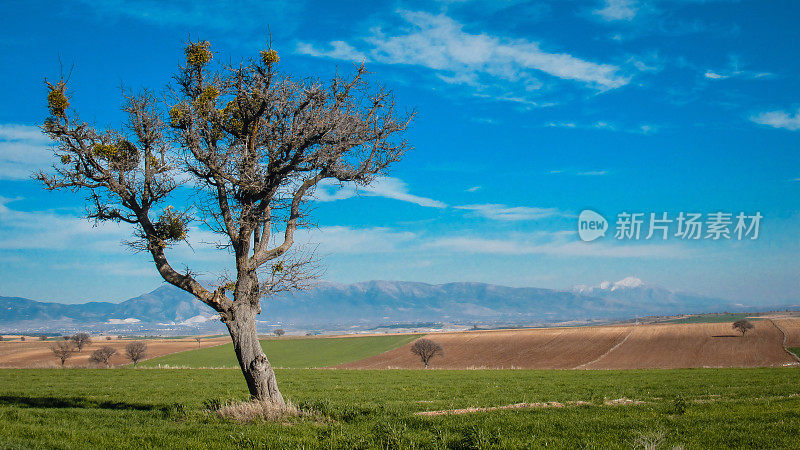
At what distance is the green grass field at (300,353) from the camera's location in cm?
8812

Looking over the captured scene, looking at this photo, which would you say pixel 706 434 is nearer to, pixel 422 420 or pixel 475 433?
pixel 475 433

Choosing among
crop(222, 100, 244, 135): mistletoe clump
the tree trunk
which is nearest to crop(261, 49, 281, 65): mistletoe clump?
crop(222, 100, 244, 135): mistletoe clump

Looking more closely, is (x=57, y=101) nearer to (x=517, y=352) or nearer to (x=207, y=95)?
(x=207, y=95)

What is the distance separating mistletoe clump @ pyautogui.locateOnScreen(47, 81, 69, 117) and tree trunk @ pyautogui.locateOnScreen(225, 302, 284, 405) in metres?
7.49

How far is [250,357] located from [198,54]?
29.6ft

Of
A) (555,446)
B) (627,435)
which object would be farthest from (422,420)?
(627,435)

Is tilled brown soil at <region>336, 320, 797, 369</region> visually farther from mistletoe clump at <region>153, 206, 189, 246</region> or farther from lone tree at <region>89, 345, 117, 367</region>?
mistletoe clump at <region>153, 206, 189, 246</region>

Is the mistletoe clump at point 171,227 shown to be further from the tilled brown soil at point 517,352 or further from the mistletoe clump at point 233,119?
the tilled brown soil at point 517,352

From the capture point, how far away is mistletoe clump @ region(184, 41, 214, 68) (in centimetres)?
1429

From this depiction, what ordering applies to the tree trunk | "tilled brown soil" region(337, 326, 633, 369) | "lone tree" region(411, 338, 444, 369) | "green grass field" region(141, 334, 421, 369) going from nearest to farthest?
the tree trunk, "lone tree" region(411, 338, 444, 369), "tilled brown soil" region(337, 326, 633, 369), "green grass field" region(141, 334, 421, 369)

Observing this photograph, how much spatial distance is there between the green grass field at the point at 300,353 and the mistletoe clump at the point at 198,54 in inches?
2829

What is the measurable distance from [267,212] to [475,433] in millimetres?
8775

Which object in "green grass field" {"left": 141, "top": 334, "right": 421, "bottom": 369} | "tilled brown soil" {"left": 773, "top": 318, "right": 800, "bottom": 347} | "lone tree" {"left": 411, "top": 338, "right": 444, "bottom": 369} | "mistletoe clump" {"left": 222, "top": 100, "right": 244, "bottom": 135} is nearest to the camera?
"mistletoe clump" {"left": 222, "top": 100, "right": 244, "bottom": 135}

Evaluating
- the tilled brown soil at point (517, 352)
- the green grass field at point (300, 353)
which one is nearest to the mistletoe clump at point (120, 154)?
the tilled brown soil at point (517, 352)
